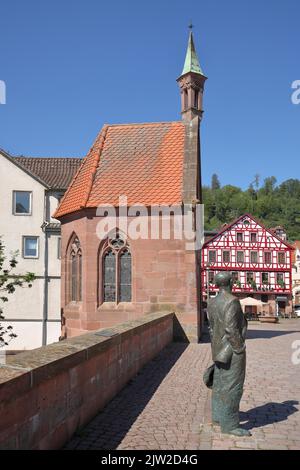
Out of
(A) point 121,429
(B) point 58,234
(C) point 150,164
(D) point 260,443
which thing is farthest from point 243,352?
(B) point 58,234

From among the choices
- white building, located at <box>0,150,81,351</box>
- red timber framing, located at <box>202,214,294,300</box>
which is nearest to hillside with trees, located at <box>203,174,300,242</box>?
red timber framing, located at <box>202,214,294,300</box>

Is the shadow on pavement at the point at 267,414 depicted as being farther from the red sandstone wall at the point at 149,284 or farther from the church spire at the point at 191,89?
the church spire at the point at 191,89

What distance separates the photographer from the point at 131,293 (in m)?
16.4

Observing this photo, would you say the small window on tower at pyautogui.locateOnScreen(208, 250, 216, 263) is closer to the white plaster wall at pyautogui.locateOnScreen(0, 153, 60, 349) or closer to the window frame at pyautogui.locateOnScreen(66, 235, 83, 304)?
the white plaster wall at pyautogui.locateOnScreen(0, 153, 60, 349)

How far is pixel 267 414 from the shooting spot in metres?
6.78

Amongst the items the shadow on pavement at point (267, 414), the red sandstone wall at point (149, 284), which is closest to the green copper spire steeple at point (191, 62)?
the red sandstone wall at point (149, 284)

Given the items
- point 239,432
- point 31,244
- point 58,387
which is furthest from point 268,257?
point 58,387

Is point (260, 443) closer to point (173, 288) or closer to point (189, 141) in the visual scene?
point (173, 288)

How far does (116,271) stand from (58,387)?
37.6 ft

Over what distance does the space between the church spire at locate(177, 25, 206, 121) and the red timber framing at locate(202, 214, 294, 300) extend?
33182 millimetres

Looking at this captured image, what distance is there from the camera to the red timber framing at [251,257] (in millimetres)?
51844

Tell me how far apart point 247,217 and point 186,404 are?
46.9 meters

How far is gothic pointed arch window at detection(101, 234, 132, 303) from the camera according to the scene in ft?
54.1
